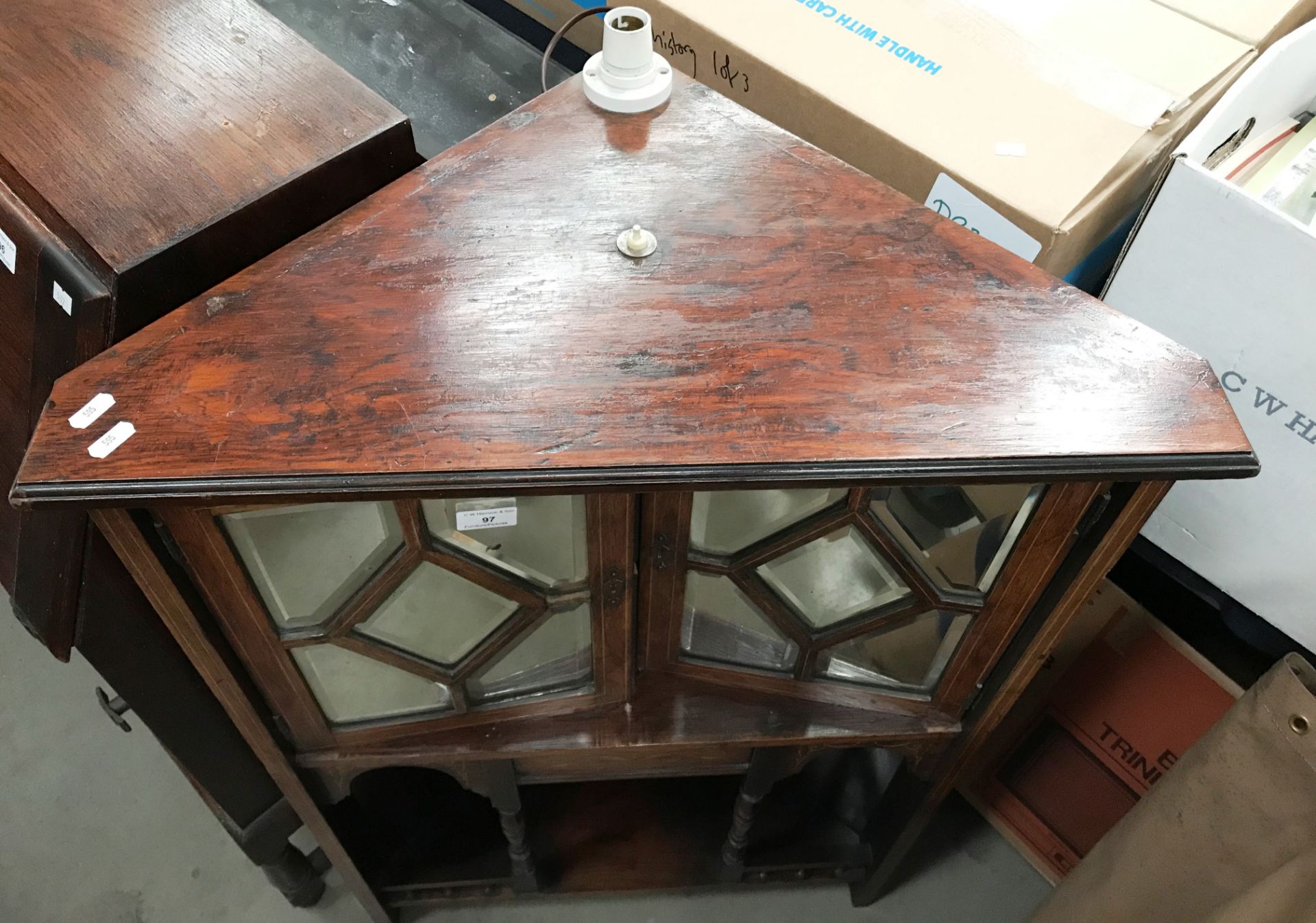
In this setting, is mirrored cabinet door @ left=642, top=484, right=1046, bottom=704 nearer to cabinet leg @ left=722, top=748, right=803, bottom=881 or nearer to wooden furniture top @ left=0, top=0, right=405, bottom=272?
cabinet leg @ left=722, top=748, right=803, bottom=881

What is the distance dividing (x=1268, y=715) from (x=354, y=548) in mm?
841

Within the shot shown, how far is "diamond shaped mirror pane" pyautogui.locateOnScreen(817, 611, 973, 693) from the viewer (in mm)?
860

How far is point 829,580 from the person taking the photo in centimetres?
83

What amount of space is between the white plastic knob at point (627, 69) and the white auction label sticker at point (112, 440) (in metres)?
0.46

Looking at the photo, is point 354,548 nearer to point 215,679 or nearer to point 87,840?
point 215,679

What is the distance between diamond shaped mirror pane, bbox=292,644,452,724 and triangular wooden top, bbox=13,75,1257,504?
0.28 meters

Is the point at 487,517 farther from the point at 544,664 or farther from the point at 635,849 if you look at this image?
the point at 635,849

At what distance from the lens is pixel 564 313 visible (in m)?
0.69

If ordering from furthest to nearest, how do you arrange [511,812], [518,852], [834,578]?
[518,852] → [511,812] → [834,578]

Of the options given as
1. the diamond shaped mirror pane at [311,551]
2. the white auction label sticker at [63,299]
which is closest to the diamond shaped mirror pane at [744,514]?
the diamond shaped mirror pane at [311,551]

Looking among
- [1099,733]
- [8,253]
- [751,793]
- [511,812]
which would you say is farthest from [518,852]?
[8,253]

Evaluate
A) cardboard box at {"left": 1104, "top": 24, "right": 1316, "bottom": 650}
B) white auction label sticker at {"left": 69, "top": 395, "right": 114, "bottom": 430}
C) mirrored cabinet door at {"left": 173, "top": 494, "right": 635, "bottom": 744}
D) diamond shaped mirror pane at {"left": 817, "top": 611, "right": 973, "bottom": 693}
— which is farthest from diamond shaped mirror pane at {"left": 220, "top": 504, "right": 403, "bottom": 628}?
cardboard box at {"left": 1104, "top": 24, "right": 1316, "bottom": 650}

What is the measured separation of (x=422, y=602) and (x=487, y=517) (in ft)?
0.46

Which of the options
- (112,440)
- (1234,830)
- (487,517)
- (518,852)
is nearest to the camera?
(112,440)
